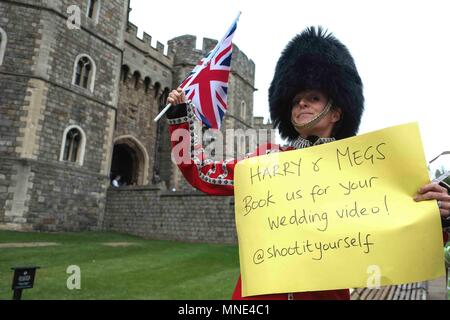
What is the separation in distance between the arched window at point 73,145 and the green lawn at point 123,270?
4.16 metres

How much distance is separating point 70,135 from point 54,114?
3.67 ft

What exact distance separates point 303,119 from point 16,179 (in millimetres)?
13735

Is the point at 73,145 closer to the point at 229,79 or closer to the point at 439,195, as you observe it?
the point at 229,79

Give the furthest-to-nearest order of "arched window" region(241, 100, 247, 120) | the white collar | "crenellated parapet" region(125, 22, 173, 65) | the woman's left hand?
"arched window" region(241, 100, 247, 120) < "crenellated parapet" region(125, 22, 173, 65) < the white collar < the woman's left hand

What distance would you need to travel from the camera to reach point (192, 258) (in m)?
9.84

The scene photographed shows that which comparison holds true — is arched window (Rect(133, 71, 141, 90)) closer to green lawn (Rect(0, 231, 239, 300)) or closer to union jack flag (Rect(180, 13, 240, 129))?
green lawn (Rect(0, 231, 239, 300))

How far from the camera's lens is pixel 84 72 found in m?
15.9

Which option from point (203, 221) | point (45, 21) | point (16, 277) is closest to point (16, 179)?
point (45, 21)

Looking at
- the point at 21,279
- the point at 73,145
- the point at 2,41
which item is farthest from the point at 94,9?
the point at 21,279

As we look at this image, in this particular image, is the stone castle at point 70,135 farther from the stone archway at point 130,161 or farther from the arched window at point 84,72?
the stone archway at point 130,161

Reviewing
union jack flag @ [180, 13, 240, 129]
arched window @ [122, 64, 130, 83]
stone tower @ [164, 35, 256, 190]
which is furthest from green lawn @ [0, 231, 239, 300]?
stone tower @ [164, 35, 256, 190]

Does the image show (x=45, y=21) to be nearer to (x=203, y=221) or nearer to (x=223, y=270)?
(x=203, y=221)

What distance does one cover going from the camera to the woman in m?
2.12

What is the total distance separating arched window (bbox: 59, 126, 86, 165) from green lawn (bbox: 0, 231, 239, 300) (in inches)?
164
